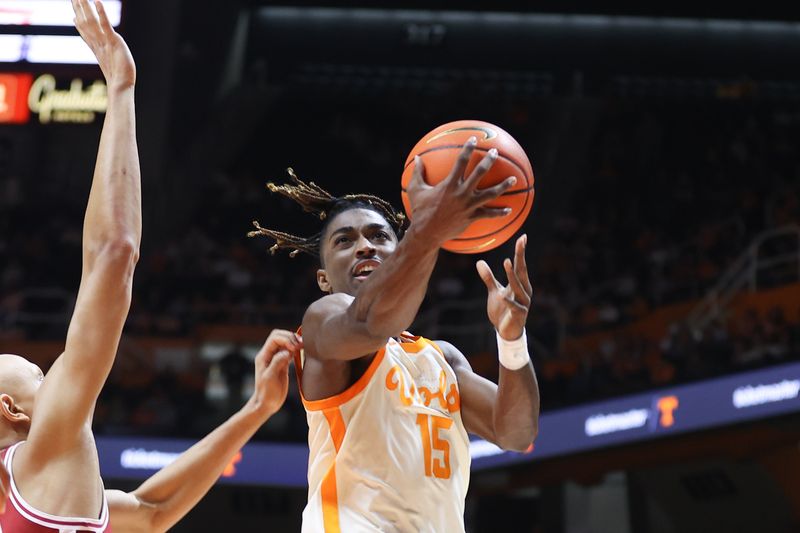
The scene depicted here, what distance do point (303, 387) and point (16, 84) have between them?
673 centimetres

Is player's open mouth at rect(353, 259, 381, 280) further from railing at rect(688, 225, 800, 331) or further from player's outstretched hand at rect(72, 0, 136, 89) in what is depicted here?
railing at rect(688, 225, 800, 331)

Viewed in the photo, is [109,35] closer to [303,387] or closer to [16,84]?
[303,387]

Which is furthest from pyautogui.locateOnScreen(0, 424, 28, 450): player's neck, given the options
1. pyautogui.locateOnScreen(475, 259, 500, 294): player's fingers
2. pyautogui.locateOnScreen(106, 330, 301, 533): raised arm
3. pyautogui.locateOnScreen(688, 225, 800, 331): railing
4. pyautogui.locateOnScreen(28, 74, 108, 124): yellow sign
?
pyautogui.locateOnScreen(688, 225, 800, 331): railing

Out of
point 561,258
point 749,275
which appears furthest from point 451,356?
point 561,258

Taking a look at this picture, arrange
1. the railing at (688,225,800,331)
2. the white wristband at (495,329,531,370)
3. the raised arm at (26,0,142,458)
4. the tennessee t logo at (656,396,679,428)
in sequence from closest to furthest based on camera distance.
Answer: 1. the raised arm at (26,0,142,458)
2. the white wristband at (495,329,531,370)
3. the tennessee t logo at (656,396,679,428)
4. the railing at (688,225,800,331)

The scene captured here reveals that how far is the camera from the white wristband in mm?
3184

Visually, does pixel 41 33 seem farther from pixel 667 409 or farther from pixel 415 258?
pixel 415 258

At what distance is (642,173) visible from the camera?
53.8ft

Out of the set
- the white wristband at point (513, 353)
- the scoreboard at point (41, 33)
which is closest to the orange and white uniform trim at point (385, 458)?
the white wristband at point (513, 353)

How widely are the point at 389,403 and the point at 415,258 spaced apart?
2.54ft

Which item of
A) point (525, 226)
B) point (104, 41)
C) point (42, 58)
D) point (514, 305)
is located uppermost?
point (42, 58)

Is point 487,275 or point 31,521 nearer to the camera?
point 31,521

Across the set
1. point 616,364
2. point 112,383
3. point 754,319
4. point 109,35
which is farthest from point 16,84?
point 109,35

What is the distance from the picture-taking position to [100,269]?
237 cm
